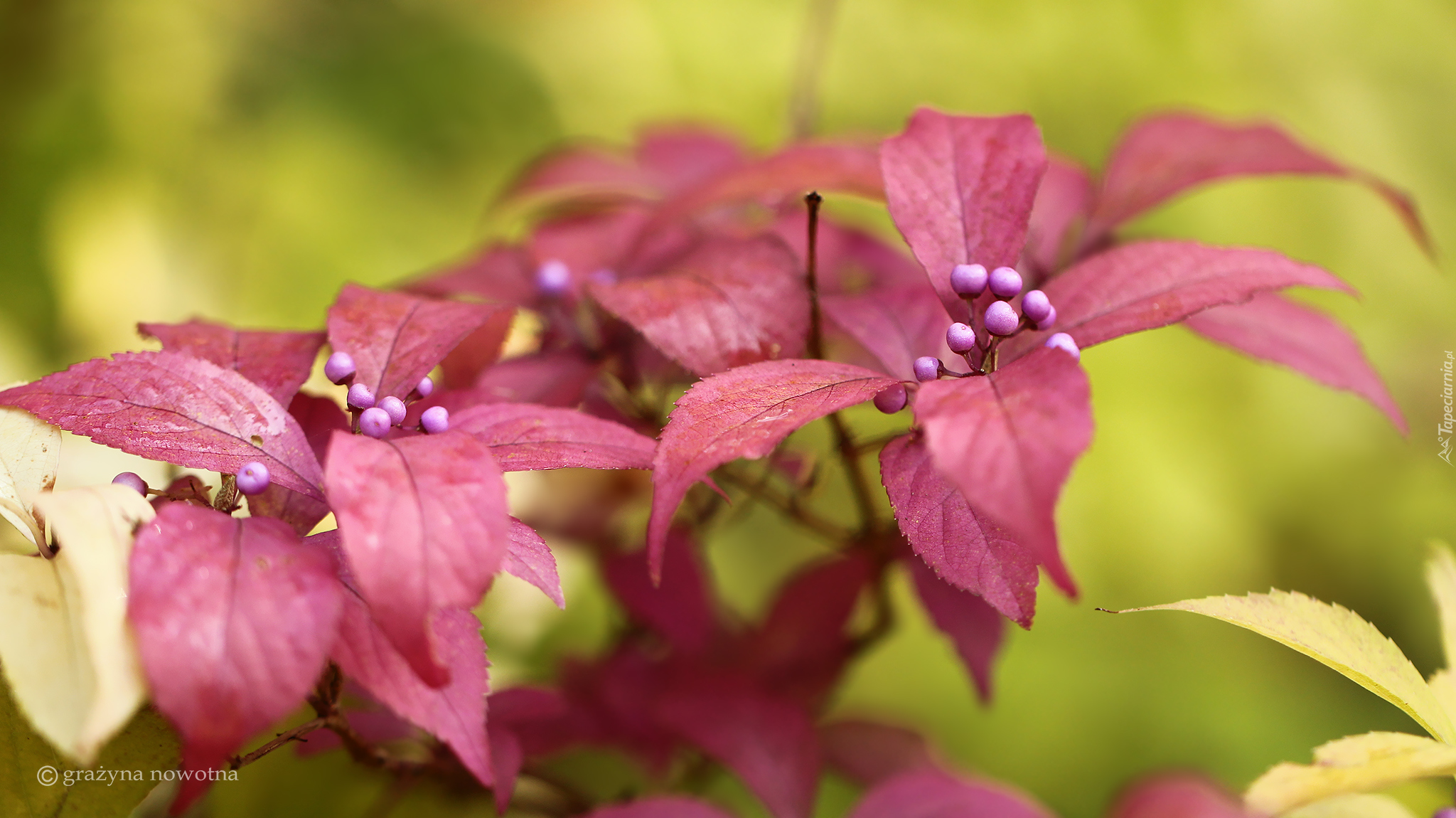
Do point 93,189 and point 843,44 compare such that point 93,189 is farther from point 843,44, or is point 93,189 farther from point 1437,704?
point 1437,704

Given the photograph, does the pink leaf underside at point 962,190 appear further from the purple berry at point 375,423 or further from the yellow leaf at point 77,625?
the yellow leaf at point 77,625

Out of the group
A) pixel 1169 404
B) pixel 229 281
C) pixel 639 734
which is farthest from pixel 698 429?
pixel 1169 404

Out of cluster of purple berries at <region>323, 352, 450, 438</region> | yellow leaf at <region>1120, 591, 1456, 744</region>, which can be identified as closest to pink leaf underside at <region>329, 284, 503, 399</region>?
cluster of purple berries at <region>323, 352, 450, 438</region>

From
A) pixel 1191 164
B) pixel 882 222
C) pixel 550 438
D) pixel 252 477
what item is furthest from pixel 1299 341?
pixel 882 222

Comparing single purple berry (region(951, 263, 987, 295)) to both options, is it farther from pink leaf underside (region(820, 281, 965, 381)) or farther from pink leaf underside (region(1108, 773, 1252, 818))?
pink leaf underside (region(1108, 773, 1252, 818))

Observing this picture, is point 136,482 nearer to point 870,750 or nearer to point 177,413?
point 177,413

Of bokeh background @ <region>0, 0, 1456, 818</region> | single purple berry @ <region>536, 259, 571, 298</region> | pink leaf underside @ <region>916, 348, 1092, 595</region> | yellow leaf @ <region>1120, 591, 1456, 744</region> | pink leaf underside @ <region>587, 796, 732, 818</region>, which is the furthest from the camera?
A: bokeh background @ <region>0, 0, 1456, 818</region>

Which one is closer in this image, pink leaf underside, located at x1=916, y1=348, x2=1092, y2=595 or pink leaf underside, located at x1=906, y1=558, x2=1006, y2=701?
pink leaf underside, located at x1=916, y1=348, x2=1092, y2=595
